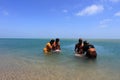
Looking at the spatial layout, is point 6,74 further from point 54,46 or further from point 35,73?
point 54,46

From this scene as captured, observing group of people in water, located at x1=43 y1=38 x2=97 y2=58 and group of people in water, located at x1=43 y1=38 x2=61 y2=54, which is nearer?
group of people in water, located at x1=43 y1=38 x2=97 y2=58

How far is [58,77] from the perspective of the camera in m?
7.94

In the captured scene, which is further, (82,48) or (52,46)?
(52,46)

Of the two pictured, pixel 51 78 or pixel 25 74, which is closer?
pixel 51 78

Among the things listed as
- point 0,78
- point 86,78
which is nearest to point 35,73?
point 0,78

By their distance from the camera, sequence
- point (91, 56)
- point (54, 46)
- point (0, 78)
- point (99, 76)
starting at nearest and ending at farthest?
point (0, 78) < point (99, 76) < point (91, 56) < point (54, 46)

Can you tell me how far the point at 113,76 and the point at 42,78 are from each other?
3.47 meters

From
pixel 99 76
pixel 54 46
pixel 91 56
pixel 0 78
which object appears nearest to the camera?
pixel 0 78

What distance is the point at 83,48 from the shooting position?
49.9 feet

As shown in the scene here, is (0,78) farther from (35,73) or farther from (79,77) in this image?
(79,77)

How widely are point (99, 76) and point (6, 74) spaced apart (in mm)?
4578

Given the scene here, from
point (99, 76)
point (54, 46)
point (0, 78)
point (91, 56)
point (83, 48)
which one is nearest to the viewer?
point (0, 78)

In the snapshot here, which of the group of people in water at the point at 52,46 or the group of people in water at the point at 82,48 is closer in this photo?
the group of people in water at the point at 82,48

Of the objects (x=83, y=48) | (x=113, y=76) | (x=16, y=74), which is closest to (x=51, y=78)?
(x=16, y=74)
